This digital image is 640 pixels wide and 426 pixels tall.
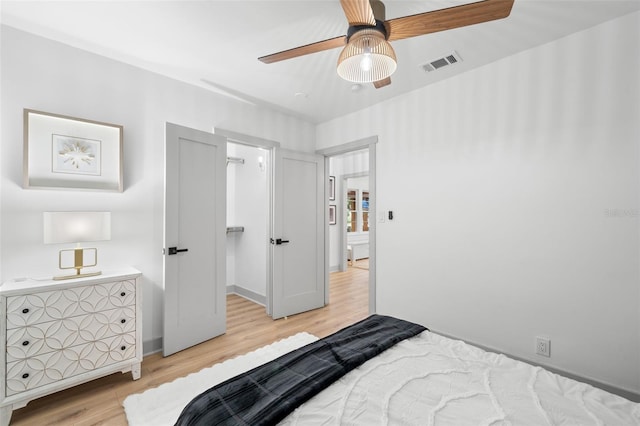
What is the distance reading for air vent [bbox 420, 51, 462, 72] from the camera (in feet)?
8.07

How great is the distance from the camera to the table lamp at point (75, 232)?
199 cm

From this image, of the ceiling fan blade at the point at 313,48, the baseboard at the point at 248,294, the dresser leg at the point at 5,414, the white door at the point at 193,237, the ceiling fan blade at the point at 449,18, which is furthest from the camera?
the baseboard at the point at 248,294

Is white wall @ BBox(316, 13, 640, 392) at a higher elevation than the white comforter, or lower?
higher

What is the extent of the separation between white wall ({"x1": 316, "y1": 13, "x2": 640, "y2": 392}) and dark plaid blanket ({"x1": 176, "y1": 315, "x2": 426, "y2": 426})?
1.36 metres

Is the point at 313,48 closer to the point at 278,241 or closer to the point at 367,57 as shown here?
the point at 367,57

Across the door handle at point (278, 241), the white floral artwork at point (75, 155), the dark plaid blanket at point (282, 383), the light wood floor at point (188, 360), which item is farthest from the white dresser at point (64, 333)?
the door handle at point (278, 241)

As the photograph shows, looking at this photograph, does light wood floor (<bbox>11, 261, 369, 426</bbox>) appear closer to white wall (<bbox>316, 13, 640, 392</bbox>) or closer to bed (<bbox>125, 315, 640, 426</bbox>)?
white wall (<bbox>316, 13, 640, 392</bbox>)

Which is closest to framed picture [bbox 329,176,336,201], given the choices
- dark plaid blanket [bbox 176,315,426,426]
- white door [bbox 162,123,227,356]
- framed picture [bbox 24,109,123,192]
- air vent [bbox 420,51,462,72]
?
white door [bbox 162,123,227,356]

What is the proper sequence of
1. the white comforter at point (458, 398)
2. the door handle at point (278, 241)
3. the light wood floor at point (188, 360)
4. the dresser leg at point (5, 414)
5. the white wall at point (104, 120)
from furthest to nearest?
the door handle at point (278, 241) < the white wall at point (104, 120) < the light wood floor at point (188, 360) < the dresser leg at point (5, 414) < the white comforter at point (458, 398)

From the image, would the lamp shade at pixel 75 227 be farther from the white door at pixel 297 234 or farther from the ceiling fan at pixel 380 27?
the ceiling fan at pixel 380 27

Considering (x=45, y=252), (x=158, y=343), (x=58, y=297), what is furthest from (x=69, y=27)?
(x=158, y=343)

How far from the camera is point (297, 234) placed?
12.5ft

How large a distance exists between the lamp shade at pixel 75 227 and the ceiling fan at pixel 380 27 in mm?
2005

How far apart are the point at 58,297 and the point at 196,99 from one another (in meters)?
2.12
